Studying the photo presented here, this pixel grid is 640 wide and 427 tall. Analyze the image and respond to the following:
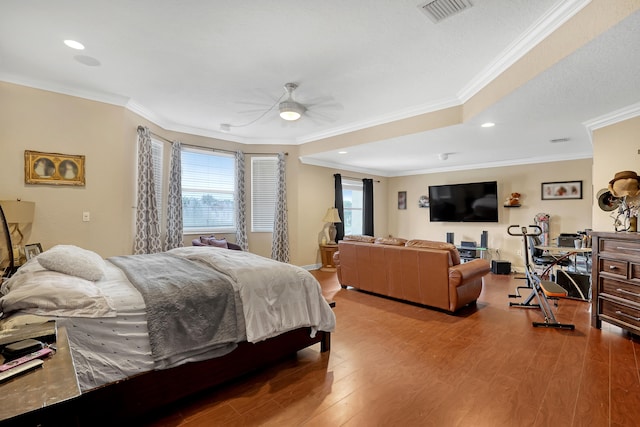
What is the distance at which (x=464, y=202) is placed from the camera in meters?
6.91

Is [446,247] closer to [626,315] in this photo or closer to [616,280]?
[616,280]

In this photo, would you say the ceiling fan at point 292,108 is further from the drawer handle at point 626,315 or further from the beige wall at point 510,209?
the beige wall at point 510,209

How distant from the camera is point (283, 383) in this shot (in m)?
2.18

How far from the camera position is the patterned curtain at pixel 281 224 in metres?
5.74

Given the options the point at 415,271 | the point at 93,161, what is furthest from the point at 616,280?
→ the point at 93,161

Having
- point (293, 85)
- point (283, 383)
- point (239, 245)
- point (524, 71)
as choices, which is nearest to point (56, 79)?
point (293, 85)

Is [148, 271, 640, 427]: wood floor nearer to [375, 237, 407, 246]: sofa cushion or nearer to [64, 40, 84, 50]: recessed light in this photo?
[375, 237, 407, 246]: sofa cushion

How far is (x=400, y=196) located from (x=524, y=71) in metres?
5.80

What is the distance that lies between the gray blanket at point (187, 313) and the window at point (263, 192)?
365 cm

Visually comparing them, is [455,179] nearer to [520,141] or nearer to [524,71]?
[520,141]

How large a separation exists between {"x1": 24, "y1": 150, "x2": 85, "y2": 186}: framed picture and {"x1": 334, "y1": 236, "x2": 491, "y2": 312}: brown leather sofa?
3.67m

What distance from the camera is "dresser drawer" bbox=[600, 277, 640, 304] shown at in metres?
2.76

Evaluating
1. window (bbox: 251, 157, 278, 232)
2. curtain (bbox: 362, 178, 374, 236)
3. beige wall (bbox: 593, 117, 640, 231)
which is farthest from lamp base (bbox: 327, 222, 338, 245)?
beige wall (bbox: 593, 117, 640, 231)

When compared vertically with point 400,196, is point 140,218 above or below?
below
